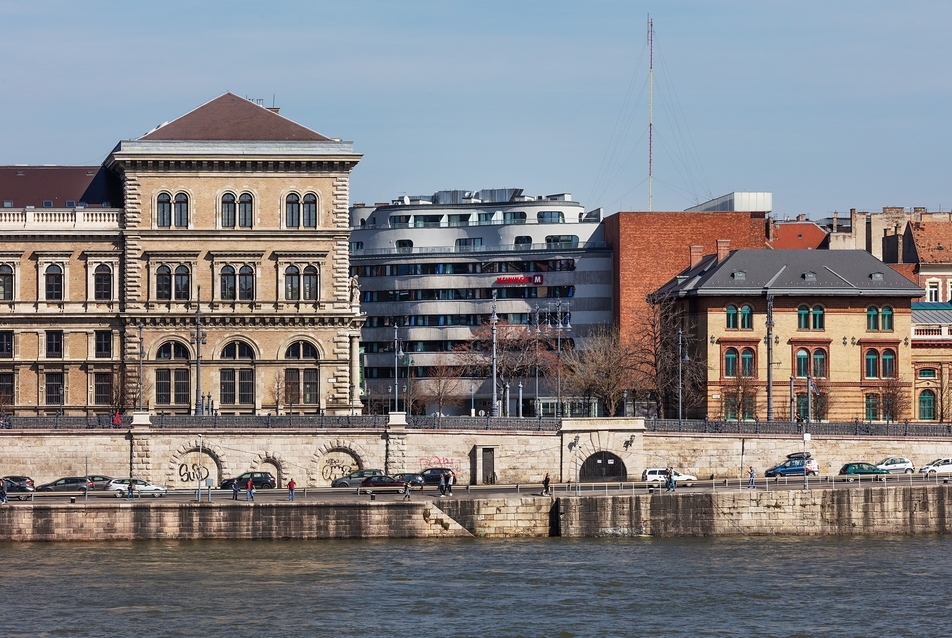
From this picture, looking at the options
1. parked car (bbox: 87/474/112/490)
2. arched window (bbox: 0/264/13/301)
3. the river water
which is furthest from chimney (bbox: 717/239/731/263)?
parked car (bbox: 87/474/112/490)

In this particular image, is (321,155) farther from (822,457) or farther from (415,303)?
(415,303)

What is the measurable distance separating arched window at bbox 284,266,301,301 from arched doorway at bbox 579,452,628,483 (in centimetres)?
2059

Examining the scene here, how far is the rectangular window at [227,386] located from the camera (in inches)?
4107

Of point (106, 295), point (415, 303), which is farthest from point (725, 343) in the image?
point (415, 303)

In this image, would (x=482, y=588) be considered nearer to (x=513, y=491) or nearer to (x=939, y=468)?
(x=513, y=491)

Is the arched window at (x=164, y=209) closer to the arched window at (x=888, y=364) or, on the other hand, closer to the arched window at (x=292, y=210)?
the arched window at (x=292, y=210)

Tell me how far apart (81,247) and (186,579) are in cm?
3993

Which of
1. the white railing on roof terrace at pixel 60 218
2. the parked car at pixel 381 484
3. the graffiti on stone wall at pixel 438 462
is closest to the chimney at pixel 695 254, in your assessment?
the graffiti on stone wall at pixel 438 462

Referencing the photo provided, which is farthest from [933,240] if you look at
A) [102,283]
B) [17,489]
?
[17,489]

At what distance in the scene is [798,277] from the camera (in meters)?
115

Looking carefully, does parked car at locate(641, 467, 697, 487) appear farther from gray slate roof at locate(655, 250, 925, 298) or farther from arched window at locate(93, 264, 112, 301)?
arched window at locate(93, 264, 112, 301)

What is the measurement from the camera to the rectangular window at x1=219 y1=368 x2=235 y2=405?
342ft

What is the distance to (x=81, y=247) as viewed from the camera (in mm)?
105562

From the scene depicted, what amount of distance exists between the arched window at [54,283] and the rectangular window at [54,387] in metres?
4.16
